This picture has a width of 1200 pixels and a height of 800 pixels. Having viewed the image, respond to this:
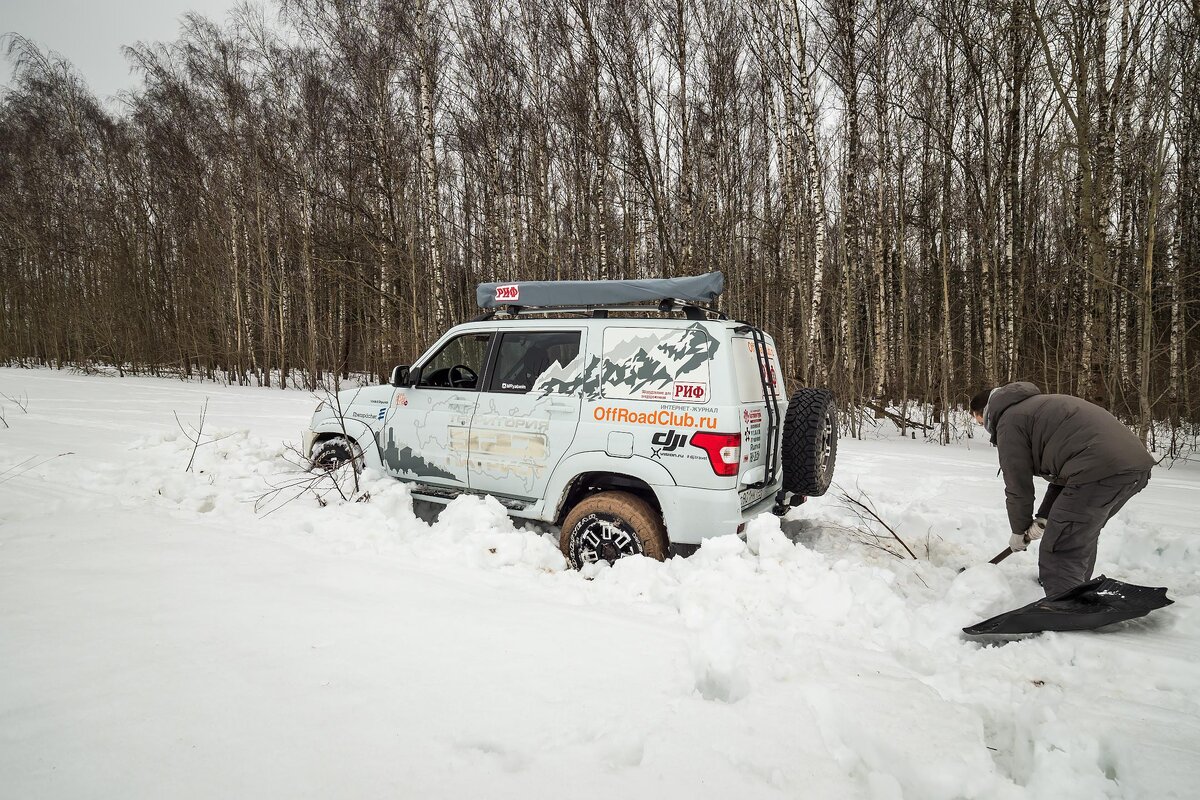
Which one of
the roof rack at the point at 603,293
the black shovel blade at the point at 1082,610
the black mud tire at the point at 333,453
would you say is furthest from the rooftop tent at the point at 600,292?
the black shovel blade at the point at 1082,610

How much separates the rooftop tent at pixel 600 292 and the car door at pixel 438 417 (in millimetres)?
409

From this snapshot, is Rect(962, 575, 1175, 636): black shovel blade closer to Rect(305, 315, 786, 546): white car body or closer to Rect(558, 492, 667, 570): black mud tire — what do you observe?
Rect(305, 315, 786, 546): white car body

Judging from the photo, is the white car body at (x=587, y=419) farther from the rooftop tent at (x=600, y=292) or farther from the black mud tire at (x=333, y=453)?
the rooftop tent at (x=600, y=292)

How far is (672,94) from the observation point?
14.9 meters

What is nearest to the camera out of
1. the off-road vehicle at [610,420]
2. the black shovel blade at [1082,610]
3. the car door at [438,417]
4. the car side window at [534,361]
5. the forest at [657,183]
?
the black shovel blade at [1082,610]

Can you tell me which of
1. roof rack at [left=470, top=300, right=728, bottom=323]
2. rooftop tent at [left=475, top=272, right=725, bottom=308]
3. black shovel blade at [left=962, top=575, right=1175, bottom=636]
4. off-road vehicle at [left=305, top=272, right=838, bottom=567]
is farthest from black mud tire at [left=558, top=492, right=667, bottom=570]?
black shovel blade at [left=962, top=575, right=1175, bottom=636]

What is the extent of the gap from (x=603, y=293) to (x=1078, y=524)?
3547 mm

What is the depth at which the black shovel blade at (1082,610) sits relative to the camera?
2912 mm

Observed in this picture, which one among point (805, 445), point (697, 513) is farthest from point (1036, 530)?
point (697, 513)

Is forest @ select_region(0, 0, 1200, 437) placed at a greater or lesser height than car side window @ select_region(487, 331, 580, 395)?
greater

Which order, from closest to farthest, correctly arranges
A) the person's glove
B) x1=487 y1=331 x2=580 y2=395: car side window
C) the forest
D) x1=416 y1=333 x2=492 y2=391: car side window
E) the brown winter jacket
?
the brown winter jacket
the person's glove
x1=487 y1=331 x2=580 y2=395: car side window
x1=416 y1=333 x2=492 y2=391: car side window
the forest

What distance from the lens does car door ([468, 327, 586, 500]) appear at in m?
4.37

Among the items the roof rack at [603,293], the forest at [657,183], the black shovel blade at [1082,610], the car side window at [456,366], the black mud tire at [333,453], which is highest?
the forest at [657,183]

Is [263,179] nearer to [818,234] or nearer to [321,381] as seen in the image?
[321,381]
